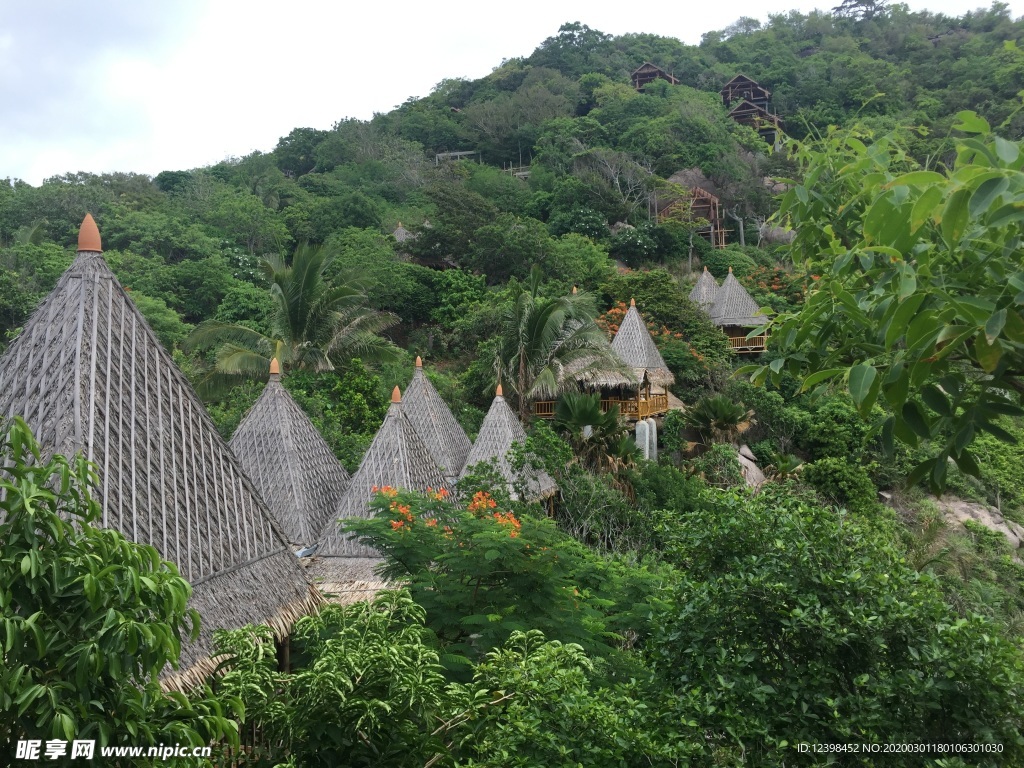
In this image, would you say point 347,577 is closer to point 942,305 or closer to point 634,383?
point 942,305

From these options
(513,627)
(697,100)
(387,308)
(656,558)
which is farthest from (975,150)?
(697,100)

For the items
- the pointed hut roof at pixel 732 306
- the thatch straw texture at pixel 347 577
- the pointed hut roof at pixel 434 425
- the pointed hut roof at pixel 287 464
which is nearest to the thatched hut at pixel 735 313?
the pointed hut roof at pixel 732 306

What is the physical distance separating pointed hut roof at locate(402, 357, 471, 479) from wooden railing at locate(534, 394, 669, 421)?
3579 millimetres

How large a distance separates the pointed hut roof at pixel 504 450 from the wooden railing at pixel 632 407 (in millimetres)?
4212

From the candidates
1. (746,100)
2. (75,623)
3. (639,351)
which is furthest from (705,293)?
(746,100)

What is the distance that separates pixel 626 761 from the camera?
3.23 m

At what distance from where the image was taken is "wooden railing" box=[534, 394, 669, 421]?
1743 centimetres

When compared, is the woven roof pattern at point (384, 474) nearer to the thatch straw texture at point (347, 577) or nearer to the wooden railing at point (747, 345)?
the thatch straw texture at point (347, 577)

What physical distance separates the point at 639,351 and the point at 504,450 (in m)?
7.72

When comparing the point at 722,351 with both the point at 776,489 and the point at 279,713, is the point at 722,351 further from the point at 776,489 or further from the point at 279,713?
the point at 279,713

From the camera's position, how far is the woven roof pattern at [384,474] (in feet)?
28.5

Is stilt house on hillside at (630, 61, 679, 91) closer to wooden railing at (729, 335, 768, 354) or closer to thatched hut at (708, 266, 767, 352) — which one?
thatched hut at (708, 266, 767, 352)

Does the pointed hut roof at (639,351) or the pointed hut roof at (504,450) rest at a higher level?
the pointed hut roof at (639,351)

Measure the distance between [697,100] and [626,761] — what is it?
50.5 m
